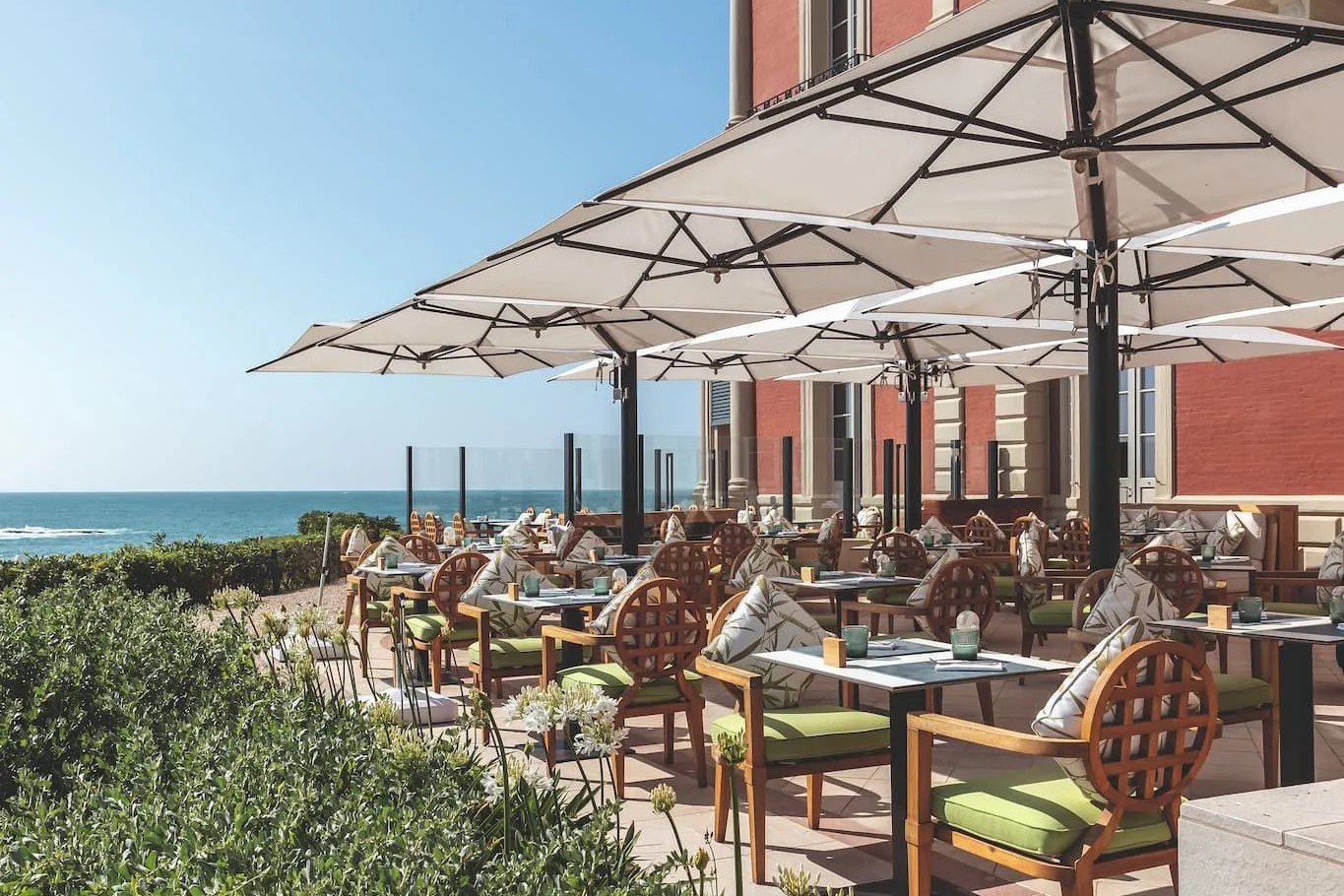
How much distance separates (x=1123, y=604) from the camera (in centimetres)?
523

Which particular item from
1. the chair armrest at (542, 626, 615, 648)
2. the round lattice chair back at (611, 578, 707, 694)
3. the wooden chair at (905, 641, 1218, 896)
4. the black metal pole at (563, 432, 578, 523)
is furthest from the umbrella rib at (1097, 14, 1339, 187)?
the black metal pole at (563, 432, 578, 523)

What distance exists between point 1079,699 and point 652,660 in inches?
95.9

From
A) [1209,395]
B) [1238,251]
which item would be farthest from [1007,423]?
[1238,251]

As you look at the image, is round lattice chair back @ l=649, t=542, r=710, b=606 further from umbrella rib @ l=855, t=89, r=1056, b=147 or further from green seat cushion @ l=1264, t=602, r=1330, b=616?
umbrella rib @ l=855, t=89, r=1056, b=147

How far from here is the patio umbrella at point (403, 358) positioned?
987 centimetres

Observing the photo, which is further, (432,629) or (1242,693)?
(432,629)

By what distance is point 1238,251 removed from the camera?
19.5 ft

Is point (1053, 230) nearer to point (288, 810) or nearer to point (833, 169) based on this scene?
point (833, 169)

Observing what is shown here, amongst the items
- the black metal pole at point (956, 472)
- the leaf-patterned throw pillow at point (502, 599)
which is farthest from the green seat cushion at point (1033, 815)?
the black metal pole at point (956, 472)

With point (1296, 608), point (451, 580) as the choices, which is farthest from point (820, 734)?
point (1296, 608)

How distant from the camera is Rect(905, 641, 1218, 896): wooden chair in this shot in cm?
311

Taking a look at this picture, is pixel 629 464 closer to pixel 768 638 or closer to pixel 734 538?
pixel 734 538

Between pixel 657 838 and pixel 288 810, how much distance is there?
2.39m

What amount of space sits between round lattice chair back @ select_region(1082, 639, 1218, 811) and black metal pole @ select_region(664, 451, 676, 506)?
59.1 feet
